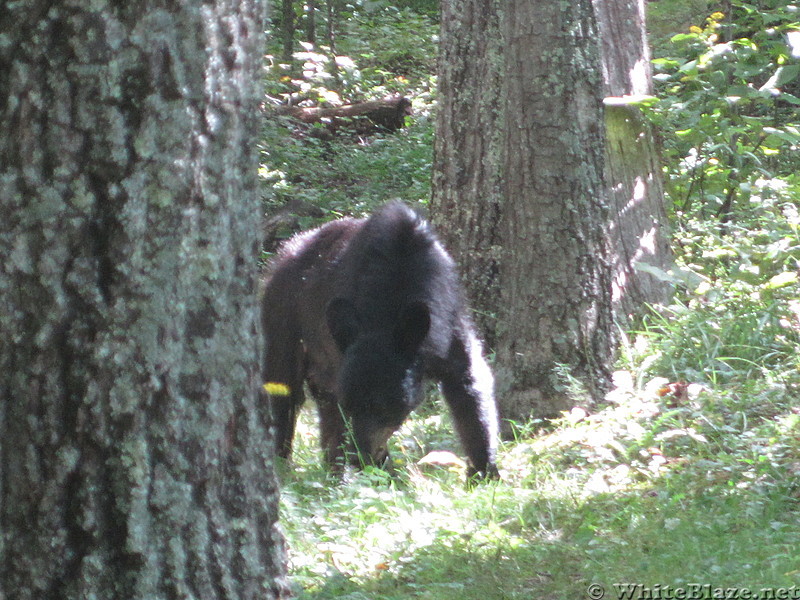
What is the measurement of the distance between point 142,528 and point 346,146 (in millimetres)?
12643

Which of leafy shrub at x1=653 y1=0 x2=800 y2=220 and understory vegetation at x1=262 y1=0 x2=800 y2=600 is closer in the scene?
understory vegetation at x1=262 y1=0 x2=800 y2=600

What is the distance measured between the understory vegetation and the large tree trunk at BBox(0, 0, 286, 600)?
1.32 metres

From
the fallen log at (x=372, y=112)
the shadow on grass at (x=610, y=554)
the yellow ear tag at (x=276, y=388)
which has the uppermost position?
the fallen log at (x=372, y=112)

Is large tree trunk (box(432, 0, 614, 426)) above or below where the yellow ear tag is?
above

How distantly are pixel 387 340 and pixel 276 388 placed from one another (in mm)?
1502

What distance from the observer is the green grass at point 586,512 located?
3.97m

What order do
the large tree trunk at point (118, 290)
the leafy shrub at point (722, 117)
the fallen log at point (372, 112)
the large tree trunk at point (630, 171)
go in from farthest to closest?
the fallen log at point (372, 112) < the leafy shrub at point (722, 117) < the large tree trunk at point (630, 171) < the large tree trunk at point (118, 290)

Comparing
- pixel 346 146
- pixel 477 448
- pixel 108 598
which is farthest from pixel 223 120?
pixel 346 146

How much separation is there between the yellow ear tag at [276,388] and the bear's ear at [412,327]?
1502 millimetres

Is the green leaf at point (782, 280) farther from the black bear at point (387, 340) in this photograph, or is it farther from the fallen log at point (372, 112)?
the fallen log at point (372, 112)

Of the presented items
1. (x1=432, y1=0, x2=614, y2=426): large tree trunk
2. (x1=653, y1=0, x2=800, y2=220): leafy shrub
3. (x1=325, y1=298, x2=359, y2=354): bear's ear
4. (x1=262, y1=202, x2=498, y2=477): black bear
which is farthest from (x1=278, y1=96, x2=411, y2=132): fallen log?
(x1=325, y1=298, x2=359, y2=354): bear's ear

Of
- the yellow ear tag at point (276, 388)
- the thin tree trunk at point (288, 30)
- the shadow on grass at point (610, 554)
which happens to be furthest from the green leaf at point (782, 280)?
the thin tree trunk at point (288, 30)

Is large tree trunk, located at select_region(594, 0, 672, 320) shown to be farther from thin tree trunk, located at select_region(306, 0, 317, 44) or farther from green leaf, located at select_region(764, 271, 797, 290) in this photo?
thin tree trunk, located at select_region(306, 0, 317, 44)

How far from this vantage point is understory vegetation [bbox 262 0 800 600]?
4070mm
